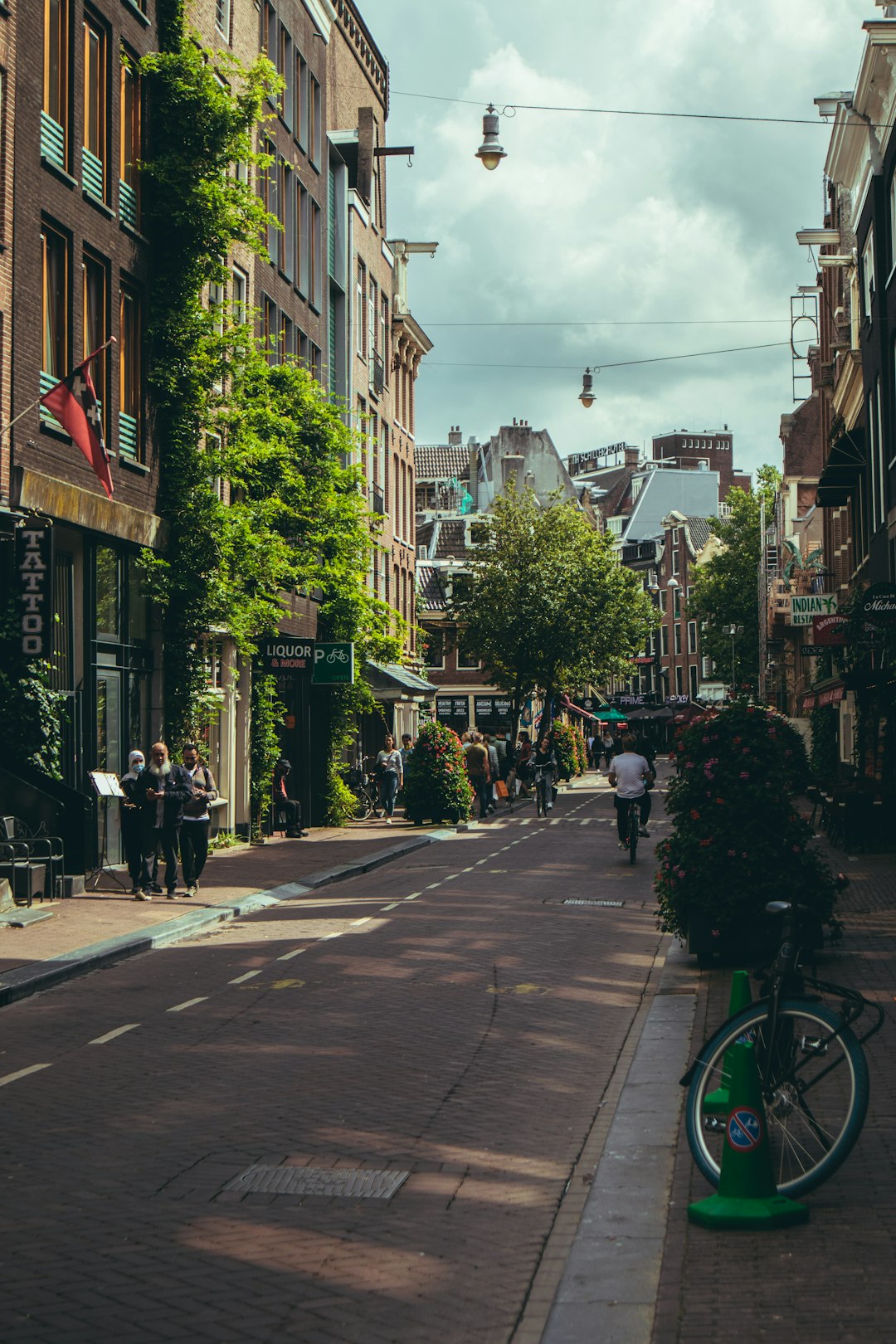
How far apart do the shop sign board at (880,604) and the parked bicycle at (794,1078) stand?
18.4 m

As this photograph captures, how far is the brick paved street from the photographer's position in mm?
5172

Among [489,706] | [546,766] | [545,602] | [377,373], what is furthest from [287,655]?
[489,706]

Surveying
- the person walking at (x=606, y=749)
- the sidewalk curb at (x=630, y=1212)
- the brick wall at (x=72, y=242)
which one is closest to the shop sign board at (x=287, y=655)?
the brick wall at (x=72, y=242)

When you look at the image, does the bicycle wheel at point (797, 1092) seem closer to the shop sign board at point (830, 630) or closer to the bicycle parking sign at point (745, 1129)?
the bicycle parking sign at point (745, 1129)

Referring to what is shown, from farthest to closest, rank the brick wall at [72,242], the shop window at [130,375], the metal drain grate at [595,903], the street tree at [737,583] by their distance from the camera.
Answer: the street tree at [737,583], the shop window at [130,375], the brick wall at [72,242], the metal drain grate at [595,903]

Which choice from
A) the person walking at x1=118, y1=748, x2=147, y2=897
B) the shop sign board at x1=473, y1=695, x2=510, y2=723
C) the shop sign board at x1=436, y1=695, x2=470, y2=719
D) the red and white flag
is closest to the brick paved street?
the person walking at x1=118, y1=748, x2=147, y2=897

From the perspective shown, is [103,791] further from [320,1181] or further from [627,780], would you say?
[320,1181]

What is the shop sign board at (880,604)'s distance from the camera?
24094mm

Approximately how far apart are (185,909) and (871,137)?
21.4m

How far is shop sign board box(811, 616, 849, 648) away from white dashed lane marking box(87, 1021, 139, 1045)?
56.7 feet

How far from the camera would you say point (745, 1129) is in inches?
229

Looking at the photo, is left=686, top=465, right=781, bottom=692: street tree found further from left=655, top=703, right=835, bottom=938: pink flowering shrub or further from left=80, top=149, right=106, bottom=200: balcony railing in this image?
left=655, top=703, right=835, bottom=938: pink flowering shrub

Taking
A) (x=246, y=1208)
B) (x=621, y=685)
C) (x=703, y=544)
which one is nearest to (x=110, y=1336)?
(x=246, y=1208)

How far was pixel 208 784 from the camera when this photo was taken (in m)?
20.2
